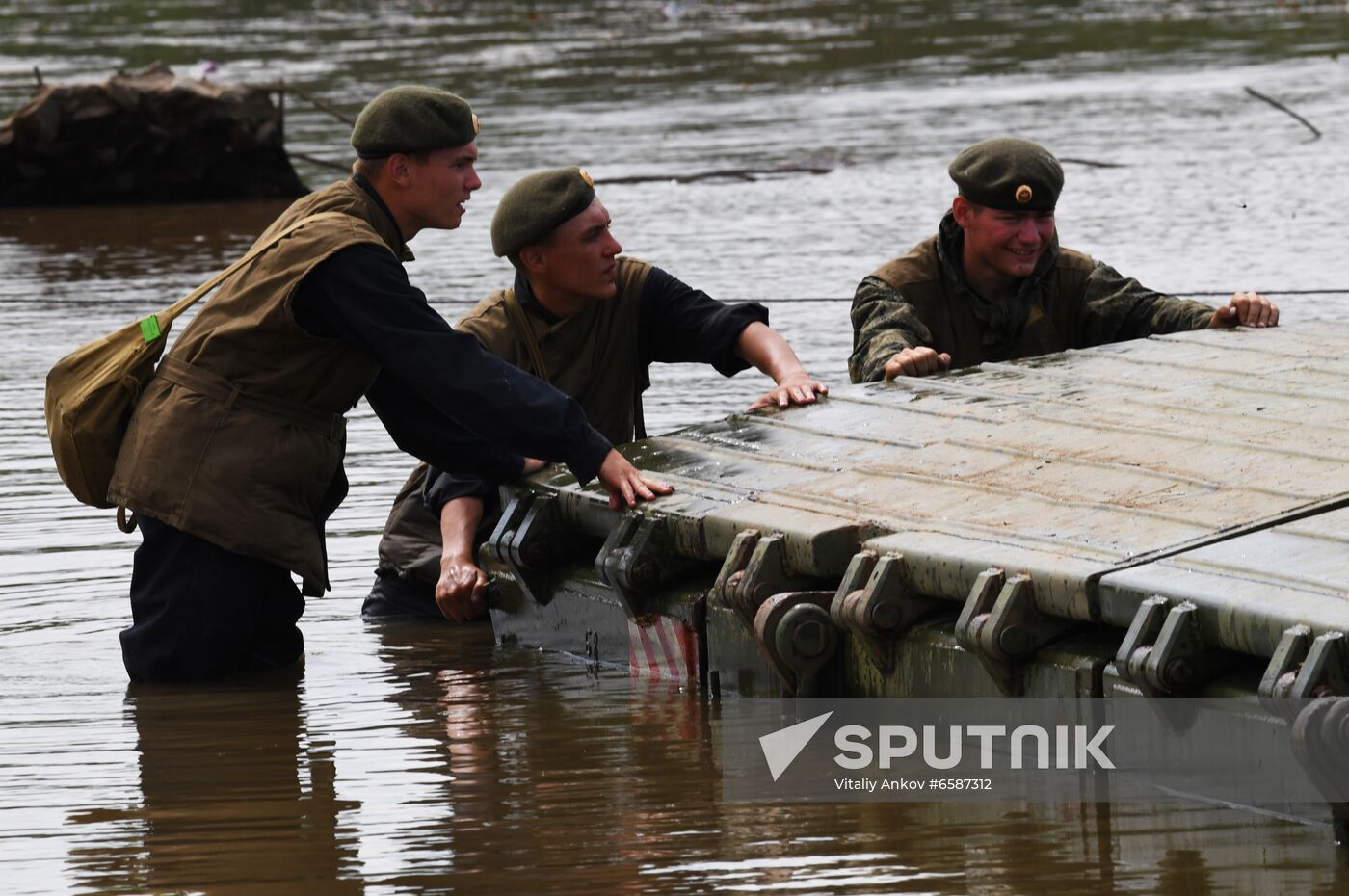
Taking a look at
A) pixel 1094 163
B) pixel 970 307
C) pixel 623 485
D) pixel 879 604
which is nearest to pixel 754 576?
pixel 879 604

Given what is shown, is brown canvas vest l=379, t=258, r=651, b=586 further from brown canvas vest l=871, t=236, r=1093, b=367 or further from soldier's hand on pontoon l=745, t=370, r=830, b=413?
brown canvas vest l=871, t=236, r=1093, b=367

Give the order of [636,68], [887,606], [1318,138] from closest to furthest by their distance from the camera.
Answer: [887,606] → [1318,138] → [636,68]

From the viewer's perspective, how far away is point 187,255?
46.9 ft

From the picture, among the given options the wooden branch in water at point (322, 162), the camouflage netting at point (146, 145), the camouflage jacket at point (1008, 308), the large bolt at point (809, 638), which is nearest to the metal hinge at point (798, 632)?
the large bolt at point (809, 638)

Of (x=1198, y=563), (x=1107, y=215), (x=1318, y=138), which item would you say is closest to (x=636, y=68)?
(x=1318, y=138)

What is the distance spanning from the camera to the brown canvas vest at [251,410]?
552 centimetres

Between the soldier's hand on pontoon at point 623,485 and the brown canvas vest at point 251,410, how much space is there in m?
0.60

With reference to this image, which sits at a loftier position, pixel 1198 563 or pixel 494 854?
pixel 1198 563

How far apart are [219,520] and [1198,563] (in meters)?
2.26

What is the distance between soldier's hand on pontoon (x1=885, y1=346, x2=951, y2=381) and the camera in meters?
6.47

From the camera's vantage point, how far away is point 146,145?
1677cm

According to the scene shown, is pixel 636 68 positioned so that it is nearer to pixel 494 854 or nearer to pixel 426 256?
pixel 426 256

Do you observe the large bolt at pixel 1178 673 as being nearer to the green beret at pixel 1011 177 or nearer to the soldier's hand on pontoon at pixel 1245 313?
the green beret at pixel 1011 177

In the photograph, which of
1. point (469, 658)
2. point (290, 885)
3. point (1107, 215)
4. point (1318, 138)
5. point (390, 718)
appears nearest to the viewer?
point (290, 885)
